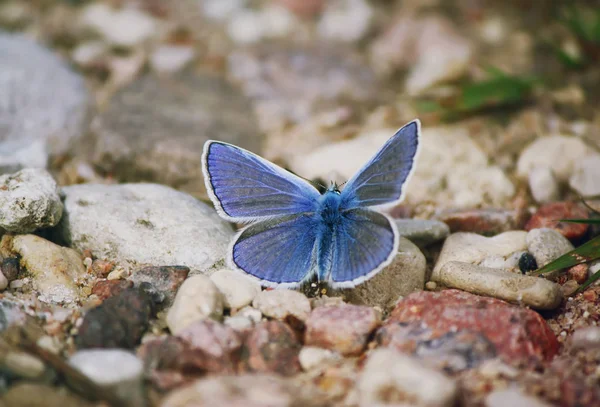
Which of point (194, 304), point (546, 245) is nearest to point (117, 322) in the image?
point (194, 304)

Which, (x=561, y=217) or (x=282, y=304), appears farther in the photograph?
(x=561, y=217)

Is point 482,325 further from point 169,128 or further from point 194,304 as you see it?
point 169,128

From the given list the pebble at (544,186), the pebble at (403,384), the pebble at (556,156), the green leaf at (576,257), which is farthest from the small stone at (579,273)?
the pebble at (403,384)

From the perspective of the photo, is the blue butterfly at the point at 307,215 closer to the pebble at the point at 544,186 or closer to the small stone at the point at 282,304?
the small stone at the point at 282,304

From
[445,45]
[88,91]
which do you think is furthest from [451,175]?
[88,91]

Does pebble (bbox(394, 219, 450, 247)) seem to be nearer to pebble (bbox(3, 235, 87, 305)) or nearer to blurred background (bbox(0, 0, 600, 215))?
blurred background (bbox(0, 0, 600, 215))
